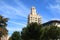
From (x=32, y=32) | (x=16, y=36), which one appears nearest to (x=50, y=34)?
(x=32, y=32)

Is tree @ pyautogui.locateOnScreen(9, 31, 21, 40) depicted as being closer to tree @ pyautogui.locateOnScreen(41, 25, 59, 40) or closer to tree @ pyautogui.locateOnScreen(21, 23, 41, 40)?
tree @ pyautogui.locateOnScreen(41, 25, 59, 40)

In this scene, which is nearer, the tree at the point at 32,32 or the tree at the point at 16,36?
the tree at the point at 32,32

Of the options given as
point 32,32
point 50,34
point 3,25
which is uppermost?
point 3,25

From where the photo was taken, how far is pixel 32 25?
51.3m

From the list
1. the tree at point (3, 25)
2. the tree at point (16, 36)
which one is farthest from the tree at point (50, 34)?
the tree at point (16, 36)

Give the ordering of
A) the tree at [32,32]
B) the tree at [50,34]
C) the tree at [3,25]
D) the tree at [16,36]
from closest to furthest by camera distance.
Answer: the tree at [32,32], the tree at [3,25], the tree at [50,34], the tree at [16,36]

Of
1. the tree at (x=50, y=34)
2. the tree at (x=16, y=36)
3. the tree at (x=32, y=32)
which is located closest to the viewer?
the tree at (x=32, y=32)

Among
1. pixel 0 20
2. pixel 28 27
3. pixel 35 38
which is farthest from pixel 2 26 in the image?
pixel 35 38

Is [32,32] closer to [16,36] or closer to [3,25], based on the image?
[3,25]

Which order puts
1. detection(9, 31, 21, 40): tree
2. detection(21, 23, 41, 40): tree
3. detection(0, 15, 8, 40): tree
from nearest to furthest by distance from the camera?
detection(21, 23, 41, 40): tree
detection(0, 15, 8, 40): tree
detection(9, 31, 21, 40): tree

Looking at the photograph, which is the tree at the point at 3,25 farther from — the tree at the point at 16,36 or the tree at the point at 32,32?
the tree at the point at 16,36

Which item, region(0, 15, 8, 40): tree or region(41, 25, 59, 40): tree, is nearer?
region(0, 15, 8, 40): tree

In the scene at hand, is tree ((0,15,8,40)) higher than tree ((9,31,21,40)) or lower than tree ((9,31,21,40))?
higher

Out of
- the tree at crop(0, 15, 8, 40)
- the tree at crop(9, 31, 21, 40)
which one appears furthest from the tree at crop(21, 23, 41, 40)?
the tree at crop(9, 31, 21, 40)
